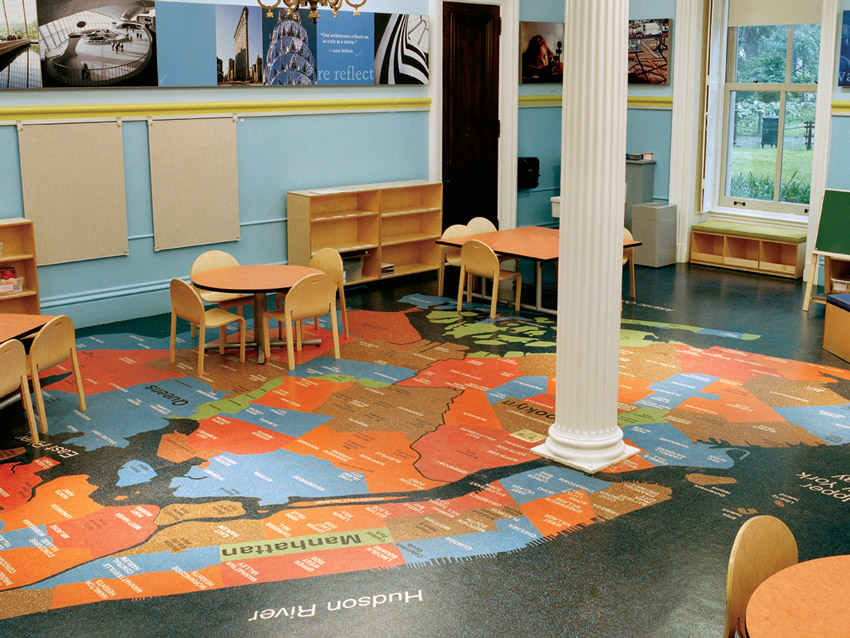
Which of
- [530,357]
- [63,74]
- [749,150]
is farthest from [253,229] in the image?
[749,150]

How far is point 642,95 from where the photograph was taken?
12141mm

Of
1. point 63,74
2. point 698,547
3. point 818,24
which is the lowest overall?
point 698,547

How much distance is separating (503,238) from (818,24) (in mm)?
4766

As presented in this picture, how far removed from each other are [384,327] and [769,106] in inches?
242

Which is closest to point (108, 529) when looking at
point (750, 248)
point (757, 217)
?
point (750, 248)

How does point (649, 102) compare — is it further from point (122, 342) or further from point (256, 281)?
point (122, 342)

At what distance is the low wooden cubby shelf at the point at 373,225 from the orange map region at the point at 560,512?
5414 millimetres

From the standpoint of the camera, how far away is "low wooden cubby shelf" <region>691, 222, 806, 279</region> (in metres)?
10.9

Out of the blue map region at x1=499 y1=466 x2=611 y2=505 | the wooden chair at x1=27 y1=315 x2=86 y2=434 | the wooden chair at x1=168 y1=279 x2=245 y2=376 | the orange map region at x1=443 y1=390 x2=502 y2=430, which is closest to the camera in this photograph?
the blue map region at x1=499 y1=466 x2=611 y2=505

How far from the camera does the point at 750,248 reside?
37.6ft

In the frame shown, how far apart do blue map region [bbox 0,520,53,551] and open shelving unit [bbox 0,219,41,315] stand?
11.9 feet

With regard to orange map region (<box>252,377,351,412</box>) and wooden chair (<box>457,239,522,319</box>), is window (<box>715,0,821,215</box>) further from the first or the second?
orange map region (<box>252,377,351,412</box>)

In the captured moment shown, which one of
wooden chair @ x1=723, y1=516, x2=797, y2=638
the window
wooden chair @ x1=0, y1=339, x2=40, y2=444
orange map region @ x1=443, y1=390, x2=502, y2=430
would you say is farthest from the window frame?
wooden chair @ x1=0, y1=339, x2=40, y2=444

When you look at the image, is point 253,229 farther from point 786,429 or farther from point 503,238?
point 786,429
